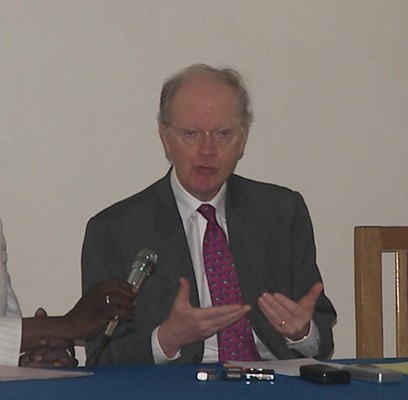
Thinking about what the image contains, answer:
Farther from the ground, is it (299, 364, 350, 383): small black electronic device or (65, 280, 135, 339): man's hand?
(65, 280, 135, 339): man's hand

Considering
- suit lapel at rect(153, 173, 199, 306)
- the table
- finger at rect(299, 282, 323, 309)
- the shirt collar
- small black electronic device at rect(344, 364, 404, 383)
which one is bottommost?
the table

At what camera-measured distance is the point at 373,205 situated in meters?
3.33

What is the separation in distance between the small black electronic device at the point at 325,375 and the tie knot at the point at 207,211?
93 centimetres

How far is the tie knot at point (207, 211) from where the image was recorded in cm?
260

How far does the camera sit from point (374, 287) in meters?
2.49

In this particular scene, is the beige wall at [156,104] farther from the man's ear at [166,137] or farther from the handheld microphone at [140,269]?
the handheld microphone at [140,269]

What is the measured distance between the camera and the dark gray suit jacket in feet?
8.05

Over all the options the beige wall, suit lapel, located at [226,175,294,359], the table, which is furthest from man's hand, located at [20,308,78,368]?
the beige wall

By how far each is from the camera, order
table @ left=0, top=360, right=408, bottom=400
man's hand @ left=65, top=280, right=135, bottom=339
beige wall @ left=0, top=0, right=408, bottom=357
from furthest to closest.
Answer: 1. beige wall @ left=0, top=0, right=408, bottom=357
2. man's hand @ left=65, top=280, right=135, bottom=339
3. table @ left=0, top=360, right=408, bottom=400

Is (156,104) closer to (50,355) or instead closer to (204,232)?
(204,232)

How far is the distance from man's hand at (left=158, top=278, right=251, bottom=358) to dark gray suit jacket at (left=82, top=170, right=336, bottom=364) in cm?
21

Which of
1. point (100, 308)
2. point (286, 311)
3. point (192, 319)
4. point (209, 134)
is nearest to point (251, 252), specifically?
point (209, 134)

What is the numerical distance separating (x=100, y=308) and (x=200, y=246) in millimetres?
694

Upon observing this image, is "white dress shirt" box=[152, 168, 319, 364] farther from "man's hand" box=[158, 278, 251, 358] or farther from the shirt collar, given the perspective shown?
"man's hand" box=[158, 278, 251, 358]
